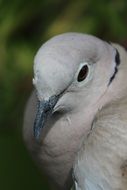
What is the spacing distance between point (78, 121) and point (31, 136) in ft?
0.52

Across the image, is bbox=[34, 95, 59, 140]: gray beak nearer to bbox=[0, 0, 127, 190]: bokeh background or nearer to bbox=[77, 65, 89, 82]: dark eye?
bbox=[77, 65, 89, 82]: dark eye

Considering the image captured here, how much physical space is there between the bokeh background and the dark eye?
17.6 inches

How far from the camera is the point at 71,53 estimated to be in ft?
6.63

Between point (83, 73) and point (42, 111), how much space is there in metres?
0.15

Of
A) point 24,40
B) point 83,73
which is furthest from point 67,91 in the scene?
point 24,40

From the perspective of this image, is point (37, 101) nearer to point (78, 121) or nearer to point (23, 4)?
point (78, 121)

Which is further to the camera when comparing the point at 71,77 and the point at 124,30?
the point at 124,30

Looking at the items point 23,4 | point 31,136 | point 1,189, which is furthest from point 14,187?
point 23,4

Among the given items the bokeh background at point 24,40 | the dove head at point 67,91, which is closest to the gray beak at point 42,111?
the dove head at point 67,91

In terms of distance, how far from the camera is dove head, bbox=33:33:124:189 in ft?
6.53

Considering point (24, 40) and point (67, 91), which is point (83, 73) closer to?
point (67, 91)

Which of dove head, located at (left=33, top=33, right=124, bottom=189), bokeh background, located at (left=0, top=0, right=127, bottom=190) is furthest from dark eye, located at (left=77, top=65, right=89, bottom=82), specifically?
bokeh background, located at (left=0, top=0, right=127, bottom=190)

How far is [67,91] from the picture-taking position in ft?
6.75

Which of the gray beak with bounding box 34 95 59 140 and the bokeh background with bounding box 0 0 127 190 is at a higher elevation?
the gray beak with bounding box 34 95 59 140
